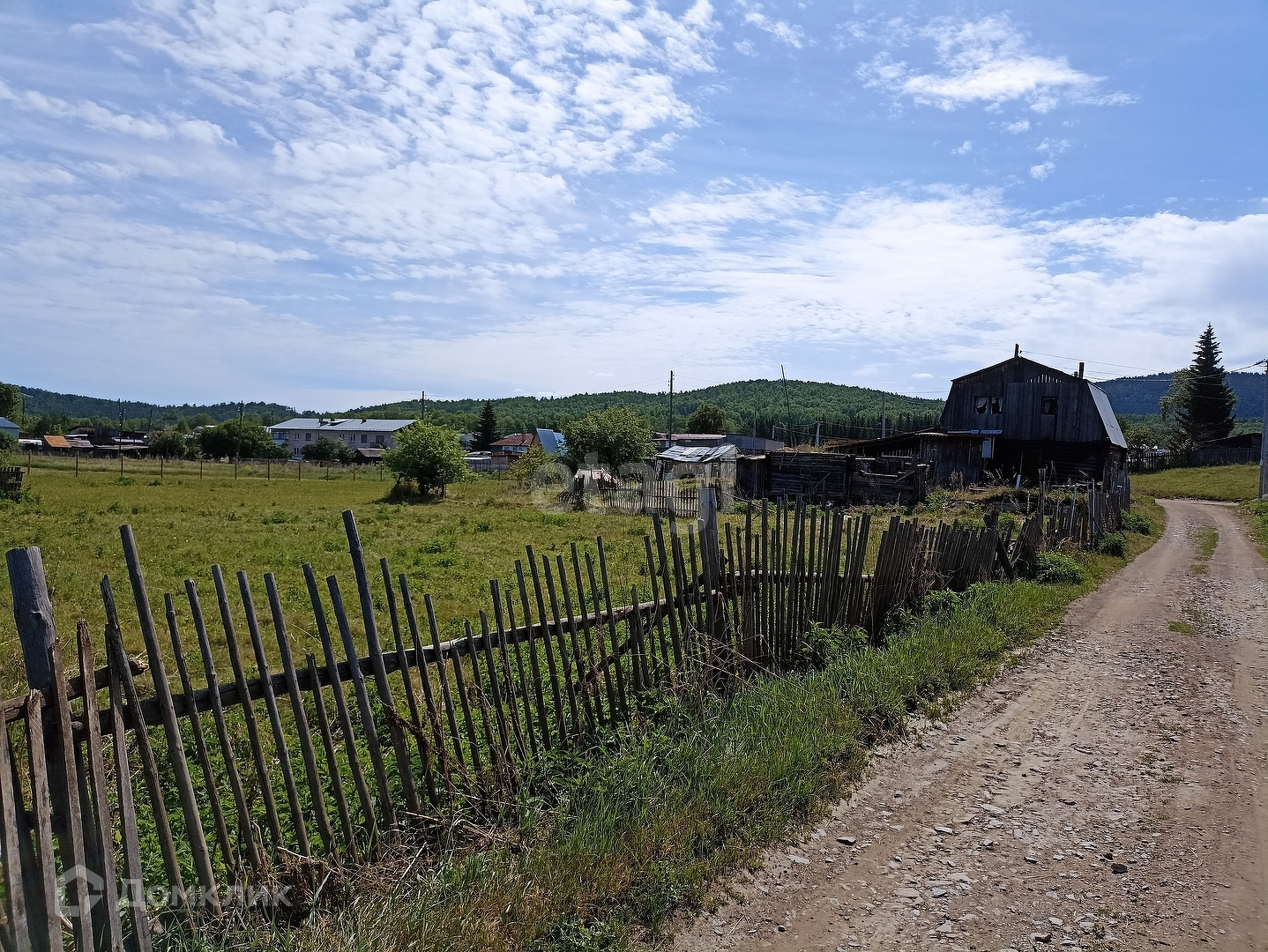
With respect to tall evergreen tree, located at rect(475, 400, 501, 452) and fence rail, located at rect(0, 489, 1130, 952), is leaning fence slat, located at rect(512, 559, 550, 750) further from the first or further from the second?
tall evergreen tree, located at rect(475, 400, 501, 452)

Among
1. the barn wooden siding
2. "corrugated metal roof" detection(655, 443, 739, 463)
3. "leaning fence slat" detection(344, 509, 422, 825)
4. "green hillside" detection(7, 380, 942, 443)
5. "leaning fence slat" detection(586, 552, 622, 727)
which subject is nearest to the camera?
"leaning fence slat" detection(344, 509, 422, 825)

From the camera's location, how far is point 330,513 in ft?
81.7

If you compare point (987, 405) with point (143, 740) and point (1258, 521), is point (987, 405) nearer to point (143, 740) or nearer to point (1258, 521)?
point (1258, 521)

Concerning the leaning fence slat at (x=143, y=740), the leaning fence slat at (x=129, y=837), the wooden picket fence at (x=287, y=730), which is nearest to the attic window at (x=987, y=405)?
the wooden picket fence at (x=287, y=730)

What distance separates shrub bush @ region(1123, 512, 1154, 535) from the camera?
71.2ft

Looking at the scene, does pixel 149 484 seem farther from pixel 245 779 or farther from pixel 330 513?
pixel 245 779

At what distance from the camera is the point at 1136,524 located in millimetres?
21969

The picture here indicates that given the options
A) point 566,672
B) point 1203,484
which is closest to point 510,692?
point 566,672

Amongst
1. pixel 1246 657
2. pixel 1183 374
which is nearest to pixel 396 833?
pixel 1246 657

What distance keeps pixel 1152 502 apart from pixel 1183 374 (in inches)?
1810

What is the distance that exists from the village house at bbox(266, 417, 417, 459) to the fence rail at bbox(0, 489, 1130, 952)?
372ft

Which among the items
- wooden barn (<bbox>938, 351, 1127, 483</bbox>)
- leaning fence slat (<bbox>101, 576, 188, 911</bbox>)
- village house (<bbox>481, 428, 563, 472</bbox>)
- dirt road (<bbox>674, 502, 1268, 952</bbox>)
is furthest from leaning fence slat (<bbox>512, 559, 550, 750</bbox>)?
village house (<bbox>481, 428, 563, 472</bbox>)

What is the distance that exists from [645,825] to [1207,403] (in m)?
74.3

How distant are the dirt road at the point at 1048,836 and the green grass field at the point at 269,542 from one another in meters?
3.22
